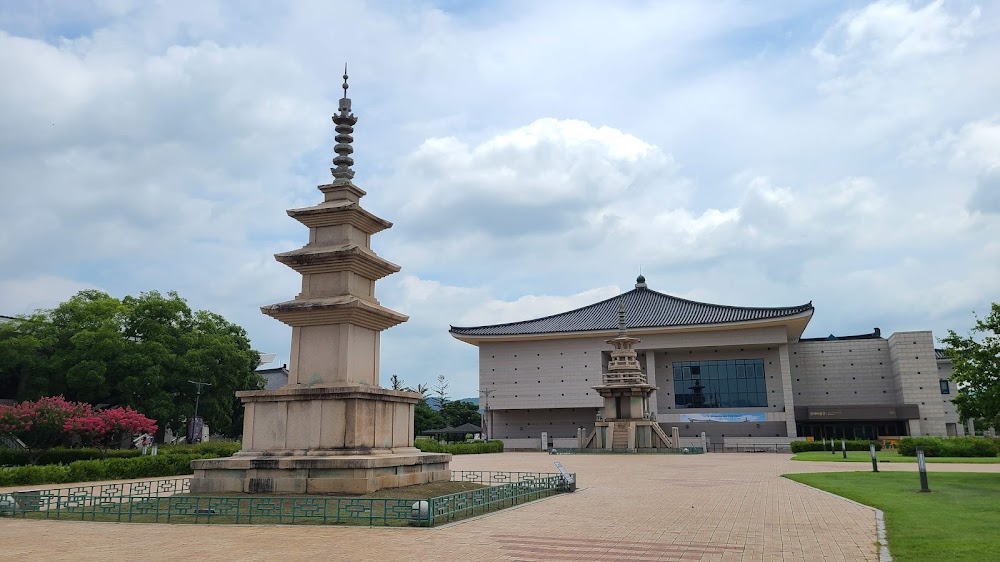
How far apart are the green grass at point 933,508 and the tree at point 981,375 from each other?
2093 millimetres

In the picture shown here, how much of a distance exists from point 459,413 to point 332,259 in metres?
70.2

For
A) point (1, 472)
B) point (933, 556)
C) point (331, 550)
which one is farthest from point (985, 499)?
point (1, 472)

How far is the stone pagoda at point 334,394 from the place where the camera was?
611 inches

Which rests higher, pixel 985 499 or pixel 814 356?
pixel 814 356

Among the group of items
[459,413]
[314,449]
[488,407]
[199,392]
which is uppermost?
[199,392]

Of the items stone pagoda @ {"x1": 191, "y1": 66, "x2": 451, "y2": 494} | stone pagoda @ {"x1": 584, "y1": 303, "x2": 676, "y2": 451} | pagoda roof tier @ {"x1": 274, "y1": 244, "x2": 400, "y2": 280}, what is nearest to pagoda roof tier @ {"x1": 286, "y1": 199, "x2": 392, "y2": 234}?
stone pagoda @ {"x1": 191, "y1": 66, "x2": 451, "y2": 494}

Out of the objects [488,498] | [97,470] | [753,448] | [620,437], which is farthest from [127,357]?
[753,448]

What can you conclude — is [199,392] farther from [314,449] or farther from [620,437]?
[314,449]

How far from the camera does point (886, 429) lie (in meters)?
60.4

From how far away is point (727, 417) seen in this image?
61594 mm

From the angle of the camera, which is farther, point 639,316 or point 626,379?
point 639,316

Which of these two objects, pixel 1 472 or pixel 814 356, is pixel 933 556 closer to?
pixel 1 472

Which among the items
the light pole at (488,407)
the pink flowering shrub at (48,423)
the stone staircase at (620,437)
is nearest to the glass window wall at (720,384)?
the stone staircase at (620,437)

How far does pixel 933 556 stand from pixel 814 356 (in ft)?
196
